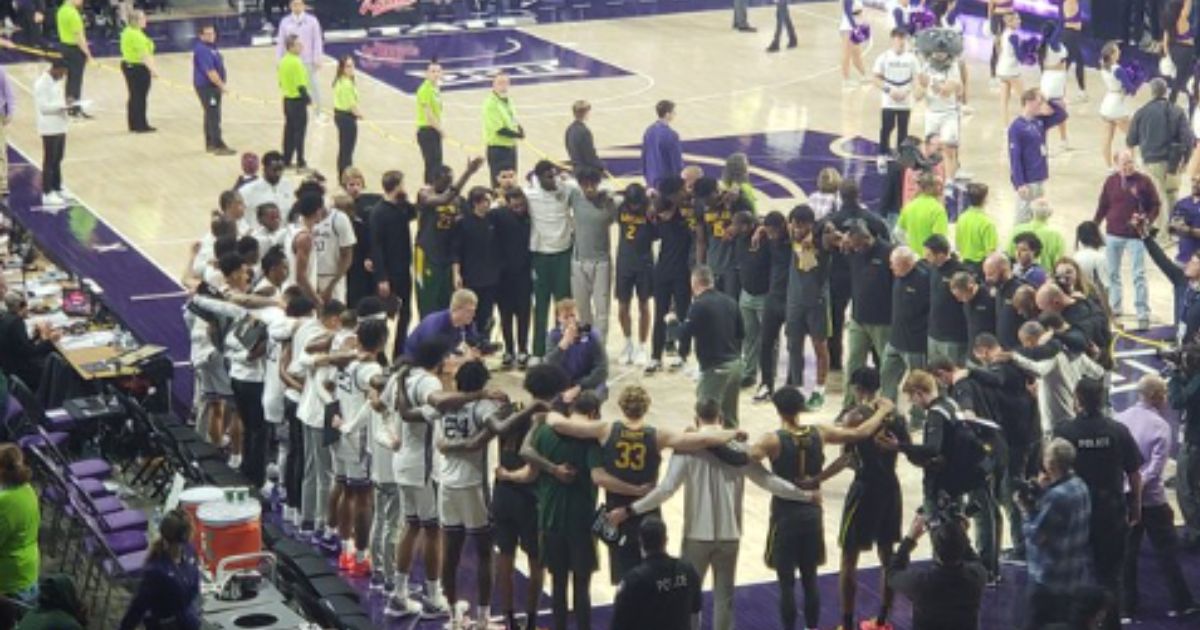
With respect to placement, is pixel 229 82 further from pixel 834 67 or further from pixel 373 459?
pixel 373 459

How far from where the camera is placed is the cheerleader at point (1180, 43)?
1163 inches

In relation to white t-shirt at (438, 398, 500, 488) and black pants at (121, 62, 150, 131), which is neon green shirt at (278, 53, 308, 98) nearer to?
black pants at (121, 62, 150, 131)

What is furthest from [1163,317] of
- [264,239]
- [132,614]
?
[132,614]

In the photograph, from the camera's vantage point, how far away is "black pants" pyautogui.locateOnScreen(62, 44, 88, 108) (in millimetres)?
30281

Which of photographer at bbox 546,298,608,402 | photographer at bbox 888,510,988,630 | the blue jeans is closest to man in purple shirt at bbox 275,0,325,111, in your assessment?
the blue jeans

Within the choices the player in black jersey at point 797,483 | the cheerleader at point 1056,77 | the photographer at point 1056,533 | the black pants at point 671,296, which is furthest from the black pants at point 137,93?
the photographer at point 1056,533

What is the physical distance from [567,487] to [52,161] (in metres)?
13.8

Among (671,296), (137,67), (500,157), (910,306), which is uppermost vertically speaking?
(910,306)

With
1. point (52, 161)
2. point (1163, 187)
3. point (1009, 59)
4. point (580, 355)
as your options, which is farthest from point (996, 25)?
point (580, 355)

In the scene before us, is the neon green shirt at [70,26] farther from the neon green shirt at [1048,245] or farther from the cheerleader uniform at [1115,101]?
the neon green shirt at [1048,245]

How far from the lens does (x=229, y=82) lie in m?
33.4

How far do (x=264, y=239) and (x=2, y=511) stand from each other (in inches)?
241

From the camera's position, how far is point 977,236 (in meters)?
19.2

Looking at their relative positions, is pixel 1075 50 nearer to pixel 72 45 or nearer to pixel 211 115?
pixel 211 115
